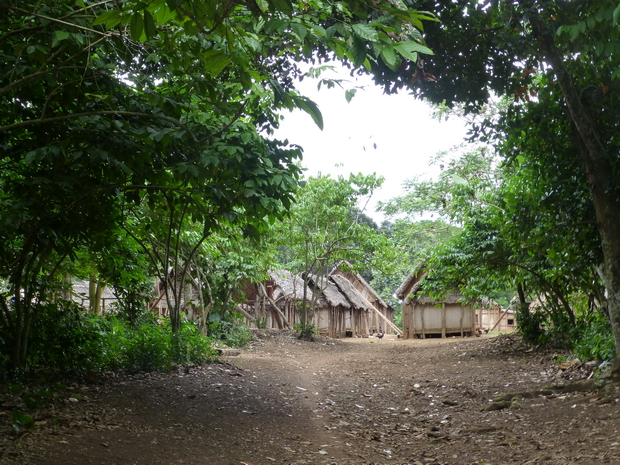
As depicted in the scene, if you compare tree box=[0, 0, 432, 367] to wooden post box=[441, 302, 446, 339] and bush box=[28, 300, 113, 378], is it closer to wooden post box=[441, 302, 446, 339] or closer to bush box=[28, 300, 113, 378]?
bush box=[28, 300, 113, 378]

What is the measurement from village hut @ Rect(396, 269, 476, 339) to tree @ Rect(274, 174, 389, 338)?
6199mm

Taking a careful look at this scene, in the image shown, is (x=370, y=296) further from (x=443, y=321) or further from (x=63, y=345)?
(x=63, y=345)

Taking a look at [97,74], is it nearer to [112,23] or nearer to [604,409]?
[112,23]

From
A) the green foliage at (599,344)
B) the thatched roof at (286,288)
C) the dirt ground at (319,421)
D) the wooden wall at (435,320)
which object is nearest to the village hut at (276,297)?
the thatched roof at (286,288)

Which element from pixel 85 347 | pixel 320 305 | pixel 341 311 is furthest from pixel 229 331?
pixel 341 311

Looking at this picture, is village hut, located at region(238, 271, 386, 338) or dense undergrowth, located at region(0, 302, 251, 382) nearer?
dense undergrowth, located at region(0, 302, 251, 382)

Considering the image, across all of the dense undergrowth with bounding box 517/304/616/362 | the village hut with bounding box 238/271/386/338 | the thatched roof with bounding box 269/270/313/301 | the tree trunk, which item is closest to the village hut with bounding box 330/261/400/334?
the village hut with bounding box 238/271/386/338

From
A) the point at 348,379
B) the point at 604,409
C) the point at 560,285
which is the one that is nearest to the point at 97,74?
the point at 604,409

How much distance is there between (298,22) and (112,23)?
970mm

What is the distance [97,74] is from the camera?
15.8 feet

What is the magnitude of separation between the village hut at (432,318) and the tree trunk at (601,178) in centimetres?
2052

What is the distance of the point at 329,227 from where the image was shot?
20969 mm

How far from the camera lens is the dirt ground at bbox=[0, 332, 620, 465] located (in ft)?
14.4

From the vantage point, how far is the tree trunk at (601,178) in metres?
6.40
